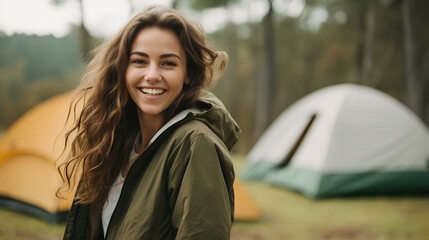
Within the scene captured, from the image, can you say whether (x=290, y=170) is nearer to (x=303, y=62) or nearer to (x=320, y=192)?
(x=320, y=192)

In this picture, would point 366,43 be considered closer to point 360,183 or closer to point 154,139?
point 360,183

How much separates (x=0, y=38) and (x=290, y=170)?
46.5 ft

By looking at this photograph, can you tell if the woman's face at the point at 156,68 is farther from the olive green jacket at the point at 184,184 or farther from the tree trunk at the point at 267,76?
the tree trunk at the point at 267,76

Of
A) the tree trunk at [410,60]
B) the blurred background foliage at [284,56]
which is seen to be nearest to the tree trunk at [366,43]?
the blurred background foliage at [284,56]

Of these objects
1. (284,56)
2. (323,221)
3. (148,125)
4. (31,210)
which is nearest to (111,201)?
(148,125)

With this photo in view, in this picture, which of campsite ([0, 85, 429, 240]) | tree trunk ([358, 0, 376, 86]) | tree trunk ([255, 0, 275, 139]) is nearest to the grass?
campsite ([0, 85, 429, 240])

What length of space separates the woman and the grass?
2671 mm

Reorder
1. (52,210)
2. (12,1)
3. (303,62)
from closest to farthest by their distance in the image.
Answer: (52,210), (12,1), (303,62)

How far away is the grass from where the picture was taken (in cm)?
436

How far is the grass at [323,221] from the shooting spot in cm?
436

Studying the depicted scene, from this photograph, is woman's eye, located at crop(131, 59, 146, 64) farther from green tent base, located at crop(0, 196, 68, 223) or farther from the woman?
green tent base, located at crop(0, 196, 68, 223)

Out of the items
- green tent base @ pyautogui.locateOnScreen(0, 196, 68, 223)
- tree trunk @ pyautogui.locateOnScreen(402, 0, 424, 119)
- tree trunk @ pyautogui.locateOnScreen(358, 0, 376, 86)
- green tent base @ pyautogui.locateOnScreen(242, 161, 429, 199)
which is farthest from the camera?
tree trunk @ pyautogui.locateOnScreen(358, 0, 376, 86)

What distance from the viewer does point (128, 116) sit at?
1801mm

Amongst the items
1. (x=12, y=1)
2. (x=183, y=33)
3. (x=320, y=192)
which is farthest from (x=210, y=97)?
(x=12, y=1)
